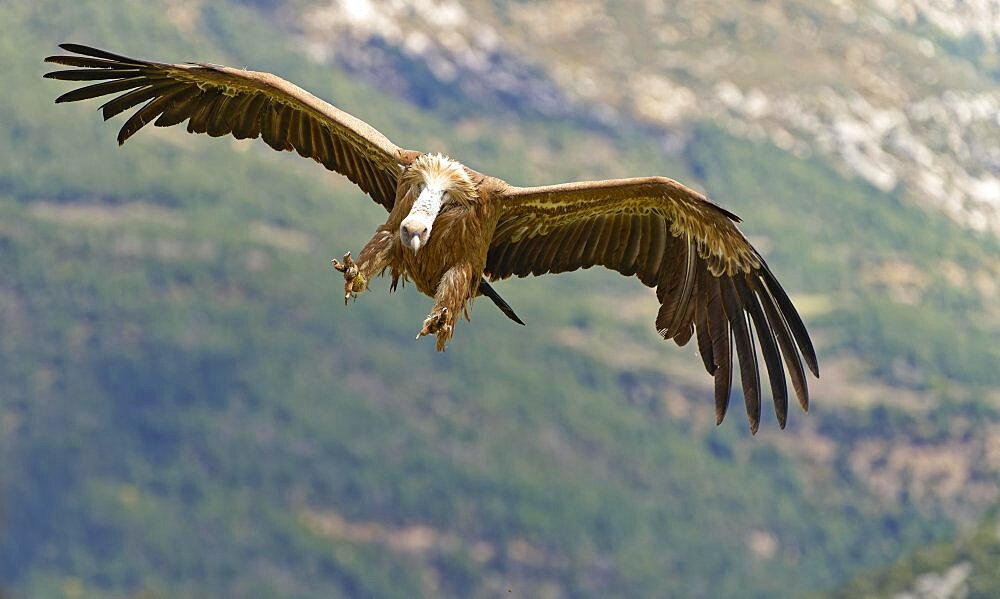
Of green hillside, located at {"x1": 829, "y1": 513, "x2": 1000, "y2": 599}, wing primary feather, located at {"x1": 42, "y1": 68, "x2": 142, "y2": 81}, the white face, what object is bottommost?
green hillside, located at {"x1": 829, "y1": 513, "x2": 1000, "y2": 599}

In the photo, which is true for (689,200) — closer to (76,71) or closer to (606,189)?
(606,189)

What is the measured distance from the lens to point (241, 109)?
26.3m

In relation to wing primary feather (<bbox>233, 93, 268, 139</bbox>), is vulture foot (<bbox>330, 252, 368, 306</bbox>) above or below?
below

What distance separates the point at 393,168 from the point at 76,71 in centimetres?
444

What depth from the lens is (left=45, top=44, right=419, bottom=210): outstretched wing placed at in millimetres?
25000

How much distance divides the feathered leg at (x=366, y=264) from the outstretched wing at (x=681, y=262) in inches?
84.9

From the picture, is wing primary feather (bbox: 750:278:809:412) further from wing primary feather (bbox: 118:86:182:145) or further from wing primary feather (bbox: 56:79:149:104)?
wing primary feather (bbox: 56:79:149:104)

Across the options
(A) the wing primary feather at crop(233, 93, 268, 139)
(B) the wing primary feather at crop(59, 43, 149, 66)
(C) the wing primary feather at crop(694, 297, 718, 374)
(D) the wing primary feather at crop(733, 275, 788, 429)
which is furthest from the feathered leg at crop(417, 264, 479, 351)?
(B) the wing primary feather at crop(59, 43, 149, 66)

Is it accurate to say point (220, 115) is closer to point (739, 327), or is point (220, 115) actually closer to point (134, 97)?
point (134, 97)

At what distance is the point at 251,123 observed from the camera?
26.3m

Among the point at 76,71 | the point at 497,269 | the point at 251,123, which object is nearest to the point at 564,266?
the point at 497,269

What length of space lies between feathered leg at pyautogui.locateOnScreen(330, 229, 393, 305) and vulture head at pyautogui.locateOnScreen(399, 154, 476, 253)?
1.38 feet

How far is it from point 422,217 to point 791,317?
226 inches

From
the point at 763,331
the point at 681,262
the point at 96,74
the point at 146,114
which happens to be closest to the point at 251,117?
the point at 146,114
